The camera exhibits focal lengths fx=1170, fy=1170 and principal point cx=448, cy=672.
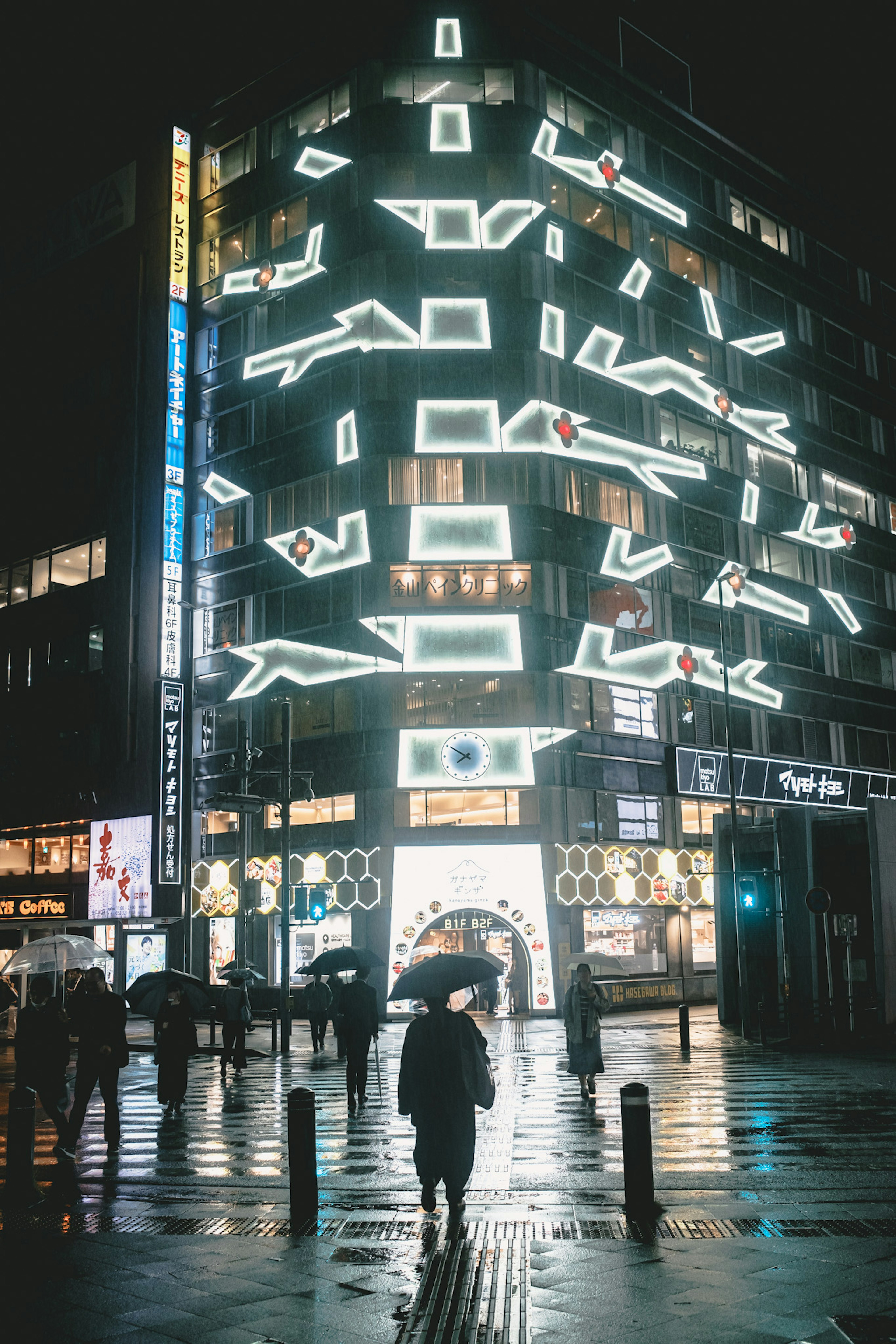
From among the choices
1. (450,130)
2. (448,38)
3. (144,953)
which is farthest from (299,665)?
(448,38)

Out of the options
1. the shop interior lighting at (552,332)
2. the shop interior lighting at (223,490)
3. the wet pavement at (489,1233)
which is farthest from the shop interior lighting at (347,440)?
the wet pavement at (489,1233)

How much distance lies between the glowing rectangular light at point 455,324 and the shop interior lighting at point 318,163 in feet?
21.2

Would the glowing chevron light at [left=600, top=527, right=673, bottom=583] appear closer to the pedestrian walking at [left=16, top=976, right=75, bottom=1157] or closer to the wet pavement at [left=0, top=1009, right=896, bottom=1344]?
the wet pavement at [left=0, top=1009, right=896, bottom=1344]

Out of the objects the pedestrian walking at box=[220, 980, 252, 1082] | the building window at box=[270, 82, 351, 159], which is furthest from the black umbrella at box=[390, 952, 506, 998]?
the building window at box=[270, 82, 351, 159]

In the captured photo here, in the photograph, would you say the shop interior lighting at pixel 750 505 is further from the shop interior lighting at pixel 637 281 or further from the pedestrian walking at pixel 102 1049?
the pedestrian walking at pixel 102 1049

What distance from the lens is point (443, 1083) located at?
9.13 metres

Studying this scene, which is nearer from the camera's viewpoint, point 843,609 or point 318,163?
point 318,163

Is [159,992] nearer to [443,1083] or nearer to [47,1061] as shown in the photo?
[47,1061]

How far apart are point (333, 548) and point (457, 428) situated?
18.4 ft

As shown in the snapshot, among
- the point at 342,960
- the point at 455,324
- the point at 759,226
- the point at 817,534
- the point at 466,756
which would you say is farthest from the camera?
the point at 759,226

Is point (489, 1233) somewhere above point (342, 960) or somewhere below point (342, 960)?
below

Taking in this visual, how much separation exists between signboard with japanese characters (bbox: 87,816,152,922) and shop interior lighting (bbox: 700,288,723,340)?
2877 cm

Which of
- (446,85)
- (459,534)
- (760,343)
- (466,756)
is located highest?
(446,85)

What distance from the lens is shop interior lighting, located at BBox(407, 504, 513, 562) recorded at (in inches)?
1452
